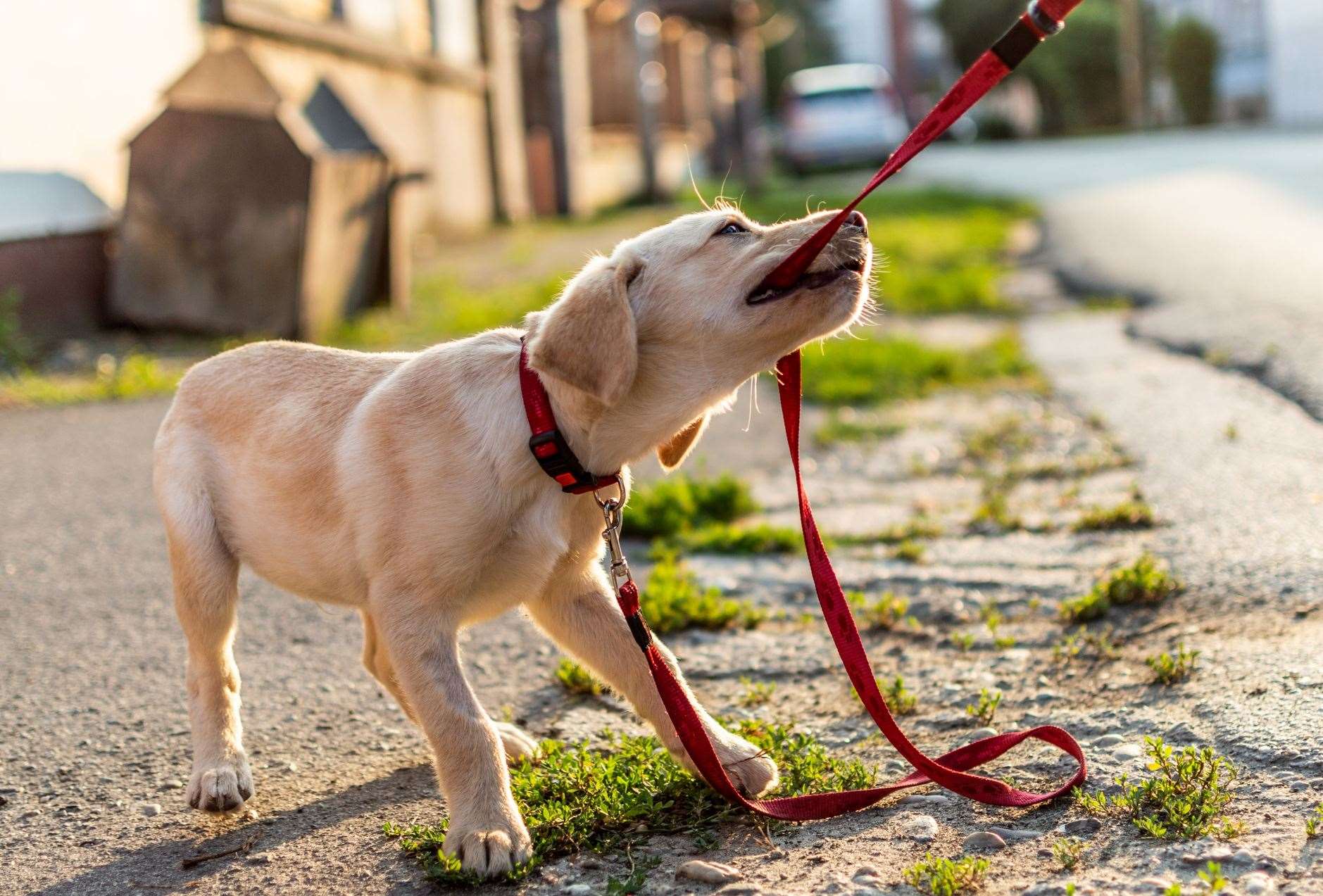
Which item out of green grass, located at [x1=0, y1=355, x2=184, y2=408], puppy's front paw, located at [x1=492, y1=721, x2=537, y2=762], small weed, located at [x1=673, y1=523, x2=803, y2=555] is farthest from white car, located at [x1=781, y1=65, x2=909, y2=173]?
puppy's front paw, located at [x1=492, y1=721, x2=537, y2=762]

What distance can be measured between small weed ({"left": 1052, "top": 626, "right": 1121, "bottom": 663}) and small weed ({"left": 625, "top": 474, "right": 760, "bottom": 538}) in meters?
1.66

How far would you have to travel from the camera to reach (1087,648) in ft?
11.4

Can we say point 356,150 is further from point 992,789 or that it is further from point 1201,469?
point 992,789

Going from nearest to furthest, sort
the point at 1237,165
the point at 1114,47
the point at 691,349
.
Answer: the point at 691,349, the point at 1237,165, the point at 1114,47

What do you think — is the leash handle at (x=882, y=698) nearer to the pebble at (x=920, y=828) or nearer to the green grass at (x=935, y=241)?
the pebble at (x=920, y=828)

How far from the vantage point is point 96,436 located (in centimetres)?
633

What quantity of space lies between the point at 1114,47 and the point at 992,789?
45.6 meters

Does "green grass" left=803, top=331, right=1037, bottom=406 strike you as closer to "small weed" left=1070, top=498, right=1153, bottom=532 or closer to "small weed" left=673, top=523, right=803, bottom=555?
"small weed" left=673, top=523, right=803, bottom=555

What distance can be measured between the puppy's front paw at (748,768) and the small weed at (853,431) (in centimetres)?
323

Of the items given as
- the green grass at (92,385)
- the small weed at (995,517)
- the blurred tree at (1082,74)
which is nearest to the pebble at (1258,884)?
the small weed at (995,517)

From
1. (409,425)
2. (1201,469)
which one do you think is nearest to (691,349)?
(409,425)

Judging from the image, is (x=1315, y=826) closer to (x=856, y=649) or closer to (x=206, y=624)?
(x=856, y=649)

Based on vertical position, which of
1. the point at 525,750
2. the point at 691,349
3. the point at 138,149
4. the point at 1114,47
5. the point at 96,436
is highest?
the point at 1114,47

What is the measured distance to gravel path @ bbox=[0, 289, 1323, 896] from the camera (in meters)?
2.56
